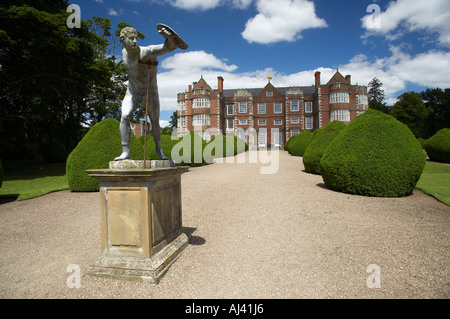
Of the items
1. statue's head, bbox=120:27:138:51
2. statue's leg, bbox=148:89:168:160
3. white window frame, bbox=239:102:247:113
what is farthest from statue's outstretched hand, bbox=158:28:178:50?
white window frame, bbox=239:102:247:113

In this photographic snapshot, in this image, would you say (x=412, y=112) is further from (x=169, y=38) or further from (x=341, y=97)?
(x=169, y=38)

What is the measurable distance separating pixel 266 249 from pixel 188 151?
12183mm

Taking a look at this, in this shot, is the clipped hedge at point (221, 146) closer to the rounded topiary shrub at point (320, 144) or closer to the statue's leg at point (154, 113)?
the rounded topiary shrub at point (320, 144)

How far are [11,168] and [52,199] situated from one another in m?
14.3

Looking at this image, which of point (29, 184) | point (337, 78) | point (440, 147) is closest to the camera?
point (29, 184)

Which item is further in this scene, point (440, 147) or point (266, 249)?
point (440, 147)

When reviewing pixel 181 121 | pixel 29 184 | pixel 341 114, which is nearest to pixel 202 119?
pixel 181 121

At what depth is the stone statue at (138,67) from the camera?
3.27 m

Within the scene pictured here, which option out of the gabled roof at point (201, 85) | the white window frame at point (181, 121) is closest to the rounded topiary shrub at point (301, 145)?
the gabled roof at point (201, 85)

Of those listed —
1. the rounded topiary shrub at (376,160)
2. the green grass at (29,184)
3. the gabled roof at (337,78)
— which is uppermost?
the gabled roof at (337,78)

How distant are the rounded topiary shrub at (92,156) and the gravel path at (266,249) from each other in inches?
65.9

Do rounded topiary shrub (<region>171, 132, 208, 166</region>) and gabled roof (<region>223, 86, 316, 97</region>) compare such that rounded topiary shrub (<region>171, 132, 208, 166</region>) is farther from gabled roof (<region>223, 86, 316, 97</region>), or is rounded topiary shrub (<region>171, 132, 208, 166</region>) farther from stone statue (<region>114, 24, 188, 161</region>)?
gabled roof (<region>223, 86, 316, 97</region>)

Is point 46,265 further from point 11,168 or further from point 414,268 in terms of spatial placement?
point 11,168

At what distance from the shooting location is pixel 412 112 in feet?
143
